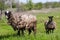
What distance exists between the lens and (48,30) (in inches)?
701

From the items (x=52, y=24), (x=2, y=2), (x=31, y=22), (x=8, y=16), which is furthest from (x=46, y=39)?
(x=2, y=2)

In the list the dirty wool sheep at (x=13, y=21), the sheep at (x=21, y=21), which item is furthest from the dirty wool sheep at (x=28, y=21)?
the dirty wool sheep at (x=13, y=21)

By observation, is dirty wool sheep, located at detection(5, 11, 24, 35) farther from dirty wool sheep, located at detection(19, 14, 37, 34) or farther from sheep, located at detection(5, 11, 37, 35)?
dirty wool sheep, located at detection(19, 14, 37, 34)

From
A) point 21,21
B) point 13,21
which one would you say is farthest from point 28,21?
point 13,21

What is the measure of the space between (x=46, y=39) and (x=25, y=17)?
2.32 meters

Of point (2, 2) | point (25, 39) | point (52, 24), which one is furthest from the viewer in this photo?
point (2, 2)

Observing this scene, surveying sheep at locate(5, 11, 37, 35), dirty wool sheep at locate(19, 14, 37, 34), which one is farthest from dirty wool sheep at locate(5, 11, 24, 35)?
dirty wool sheep at locate(19, 14, 37, 34)

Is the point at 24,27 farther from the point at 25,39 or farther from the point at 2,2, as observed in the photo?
the point at 2,2

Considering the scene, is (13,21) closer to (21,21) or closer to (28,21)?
(21,21)

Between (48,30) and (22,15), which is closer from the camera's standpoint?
(22,15)

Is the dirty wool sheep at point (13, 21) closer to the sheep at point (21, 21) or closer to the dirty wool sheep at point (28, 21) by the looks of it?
the sheep at point (21, 21)

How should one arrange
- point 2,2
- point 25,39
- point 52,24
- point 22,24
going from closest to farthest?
point 25,39, point 22,24, point 52,24, point 2,2

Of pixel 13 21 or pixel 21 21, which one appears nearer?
pixel 21 21

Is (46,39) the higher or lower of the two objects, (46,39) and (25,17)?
the lower
